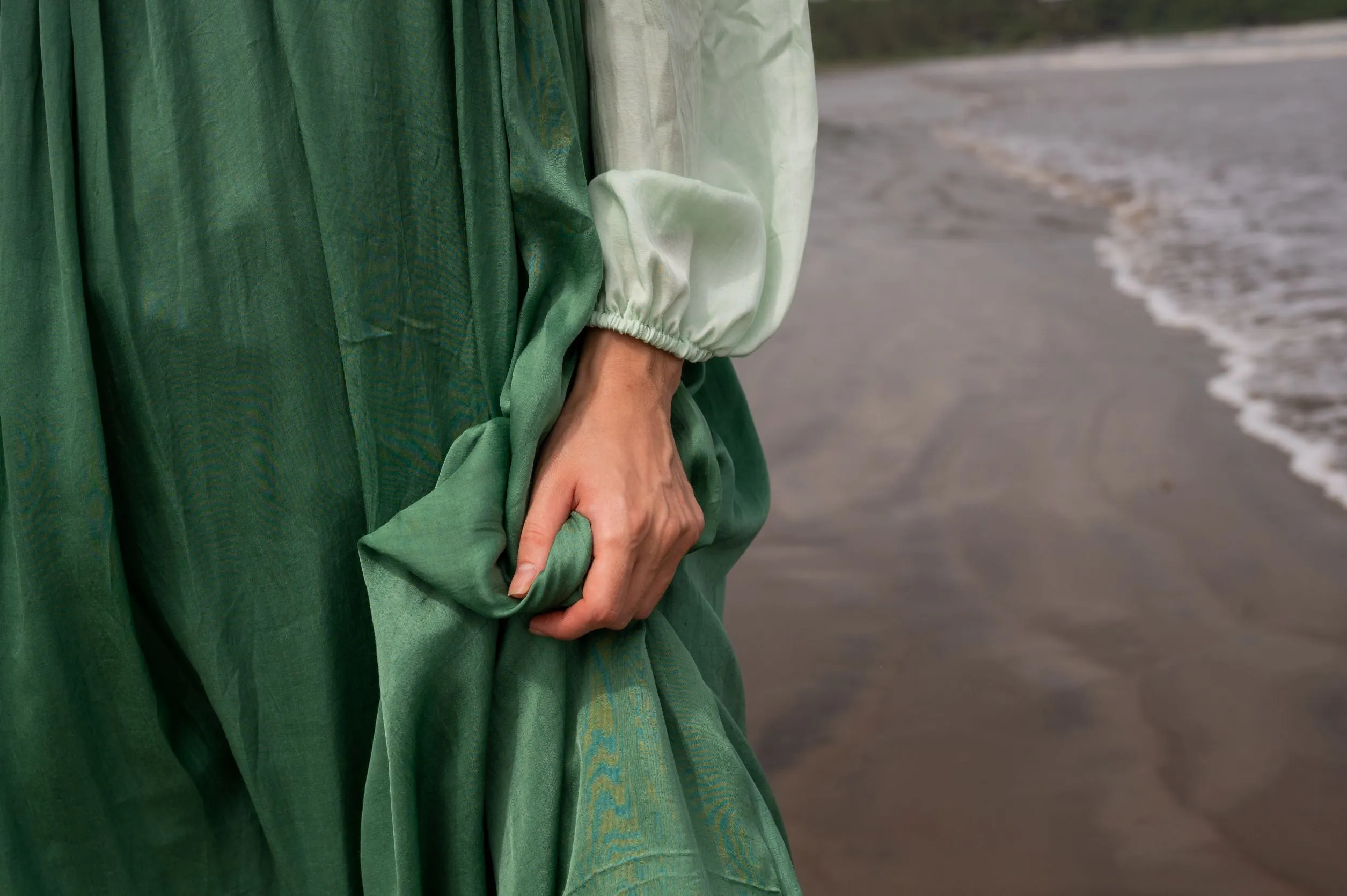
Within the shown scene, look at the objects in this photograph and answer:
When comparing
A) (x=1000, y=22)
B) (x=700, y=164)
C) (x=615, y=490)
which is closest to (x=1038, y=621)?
(x=700, y=164)

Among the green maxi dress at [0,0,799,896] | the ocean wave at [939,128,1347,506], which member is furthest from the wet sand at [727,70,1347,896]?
the green maxi dress at [0,0,799,896]

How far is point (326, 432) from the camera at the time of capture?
1.01 metres

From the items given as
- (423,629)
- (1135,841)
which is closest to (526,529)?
(423,629)

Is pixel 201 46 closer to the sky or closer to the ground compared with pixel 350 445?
closer to the sky

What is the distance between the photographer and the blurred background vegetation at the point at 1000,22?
25125 mm

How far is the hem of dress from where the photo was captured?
3.29 ft

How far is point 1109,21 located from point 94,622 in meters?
29.2

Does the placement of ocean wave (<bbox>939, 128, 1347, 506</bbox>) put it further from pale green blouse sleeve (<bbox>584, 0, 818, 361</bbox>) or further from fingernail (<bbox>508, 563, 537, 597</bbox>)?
fingernail (<bbox>508, 563, 537, 597</bbox>)

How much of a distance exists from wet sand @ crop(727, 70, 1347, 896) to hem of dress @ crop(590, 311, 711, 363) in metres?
1.33

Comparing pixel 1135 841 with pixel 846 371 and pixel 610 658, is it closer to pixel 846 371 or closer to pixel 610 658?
pixel 610 658

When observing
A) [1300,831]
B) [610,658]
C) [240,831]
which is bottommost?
[1300,831]

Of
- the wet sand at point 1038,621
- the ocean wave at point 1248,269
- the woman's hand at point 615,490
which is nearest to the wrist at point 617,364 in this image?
the woman's hand at point 615,490

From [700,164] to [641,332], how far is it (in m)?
0.21

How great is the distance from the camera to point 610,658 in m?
0.99
